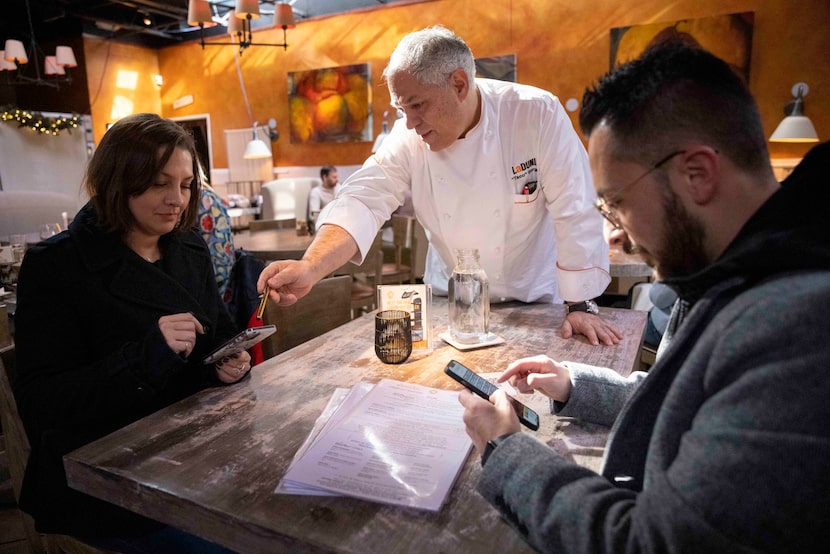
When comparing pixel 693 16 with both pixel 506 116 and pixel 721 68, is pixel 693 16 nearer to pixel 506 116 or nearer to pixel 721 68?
pixel 506 116

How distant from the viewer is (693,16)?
20.7 feet

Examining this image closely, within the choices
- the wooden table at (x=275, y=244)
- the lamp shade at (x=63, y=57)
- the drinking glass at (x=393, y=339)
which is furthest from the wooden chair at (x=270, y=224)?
the lamp shade at (x=63, y=57)

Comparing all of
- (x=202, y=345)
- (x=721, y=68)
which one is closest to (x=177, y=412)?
(x=202, y=345)

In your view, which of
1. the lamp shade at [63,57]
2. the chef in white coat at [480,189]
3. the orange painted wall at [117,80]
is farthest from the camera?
the orange painted wall at [117,80]

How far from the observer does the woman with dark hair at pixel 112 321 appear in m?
1.19

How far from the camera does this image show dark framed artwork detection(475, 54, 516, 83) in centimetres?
730

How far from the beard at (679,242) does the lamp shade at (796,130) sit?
576 centimetres

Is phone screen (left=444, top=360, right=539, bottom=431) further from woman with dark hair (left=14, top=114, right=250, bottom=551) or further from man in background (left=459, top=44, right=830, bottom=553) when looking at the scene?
woman with dark hair (left=14, top=114, right=250, bottom=551)

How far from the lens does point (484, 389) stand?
3.42 ft

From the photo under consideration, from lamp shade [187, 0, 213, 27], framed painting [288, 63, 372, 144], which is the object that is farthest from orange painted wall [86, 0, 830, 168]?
lamp shade [187, 0, 213, 27]

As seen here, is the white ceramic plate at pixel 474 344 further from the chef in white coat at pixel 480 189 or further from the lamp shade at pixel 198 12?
the lamp shade at pixel 198 12

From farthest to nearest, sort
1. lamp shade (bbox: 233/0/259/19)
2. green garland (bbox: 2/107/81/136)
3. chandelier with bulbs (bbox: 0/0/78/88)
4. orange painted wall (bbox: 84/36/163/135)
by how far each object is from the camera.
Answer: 1. orange painted wall (bbox: 84/36/163/135)
2. green garland (bbox: 2/107/81/136)
3. chandelier with bulbs (bbox: 0/0/78/88)
4. lamp shade (bbox: 233/0/259/19)

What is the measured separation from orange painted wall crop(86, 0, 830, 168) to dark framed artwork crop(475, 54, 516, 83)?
0.31ft

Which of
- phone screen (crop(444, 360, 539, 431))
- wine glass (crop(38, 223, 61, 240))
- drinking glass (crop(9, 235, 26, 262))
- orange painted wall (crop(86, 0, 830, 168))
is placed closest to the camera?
phone screen (crop(444, 360, 539, 431))
